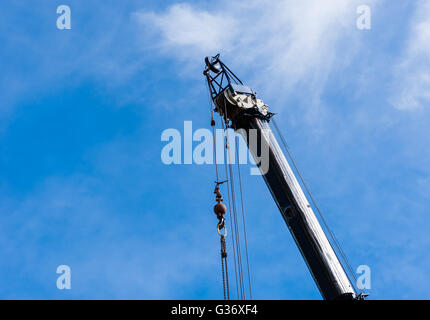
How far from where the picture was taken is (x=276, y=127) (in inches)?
1072

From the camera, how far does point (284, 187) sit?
945 inches

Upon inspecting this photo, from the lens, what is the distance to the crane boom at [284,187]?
72.3ft

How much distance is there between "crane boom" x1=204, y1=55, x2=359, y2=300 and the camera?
22.0m
